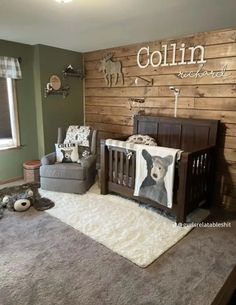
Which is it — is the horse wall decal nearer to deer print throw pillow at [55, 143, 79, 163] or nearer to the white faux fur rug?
deer print throw pillow at [55, 143, 79, 163]

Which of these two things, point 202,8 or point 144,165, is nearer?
point 202,8

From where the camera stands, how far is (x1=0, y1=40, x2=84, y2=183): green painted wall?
3908mm

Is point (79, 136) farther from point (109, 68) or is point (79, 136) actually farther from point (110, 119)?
point (109, 68)

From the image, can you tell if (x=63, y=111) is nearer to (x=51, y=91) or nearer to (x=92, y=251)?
(x=51, y=91)

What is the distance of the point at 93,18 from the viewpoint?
256 centimetres

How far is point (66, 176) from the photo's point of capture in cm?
343

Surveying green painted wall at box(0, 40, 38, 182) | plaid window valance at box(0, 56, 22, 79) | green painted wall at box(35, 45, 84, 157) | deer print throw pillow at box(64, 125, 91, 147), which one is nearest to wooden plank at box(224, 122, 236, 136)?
deer print throw pillow at box(64, 125, 91, 147)

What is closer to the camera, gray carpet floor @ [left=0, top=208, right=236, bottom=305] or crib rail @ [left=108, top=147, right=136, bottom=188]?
gray carpet floor @ [left=0, top=208, right=236, bottom=305]

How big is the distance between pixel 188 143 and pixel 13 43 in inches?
118

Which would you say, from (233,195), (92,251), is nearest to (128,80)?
(233,195)

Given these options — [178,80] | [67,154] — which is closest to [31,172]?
[67,154]

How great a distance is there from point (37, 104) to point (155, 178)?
8.13 ft

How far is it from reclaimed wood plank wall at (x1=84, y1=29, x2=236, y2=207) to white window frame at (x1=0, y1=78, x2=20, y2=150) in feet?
4.66

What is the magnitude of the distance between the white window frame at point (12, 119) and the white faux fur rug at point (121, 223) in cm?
111
